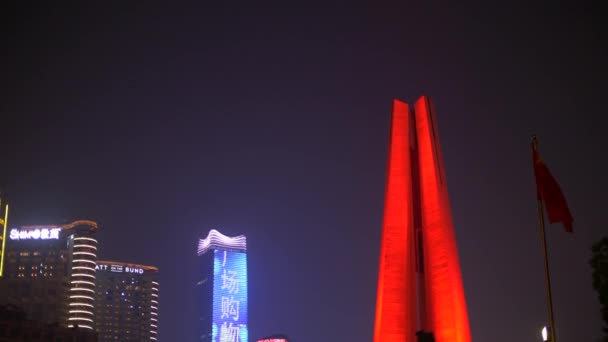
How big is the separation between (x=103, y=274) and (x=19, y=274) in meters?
38.8

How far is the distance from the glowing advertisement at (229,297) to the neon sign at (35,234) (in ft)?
118

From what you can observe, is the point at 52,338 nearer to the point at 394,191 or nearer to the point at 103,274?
the point at 394,191

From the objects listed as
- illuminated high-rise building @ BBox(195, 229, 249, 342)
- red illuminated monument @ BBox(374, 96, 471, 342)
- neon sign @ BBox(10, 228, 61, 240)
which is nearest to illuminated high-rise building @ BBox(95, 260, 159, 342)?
illuminated high-rise building @ BBox(195, 229, 249, 342)

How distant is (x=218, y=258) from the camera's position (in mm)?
165250

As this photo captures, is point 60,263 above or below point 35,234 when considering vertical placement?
Answer: below

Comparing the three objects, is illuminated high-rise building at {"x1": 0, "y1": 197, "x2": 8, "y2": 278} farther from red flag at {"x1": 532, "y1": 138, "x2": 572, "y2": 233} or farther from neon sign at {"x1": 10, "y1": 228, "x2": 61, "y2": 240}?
red flag at {"x1": 532, "y1": 138, "x2": 572, "y2": 233}

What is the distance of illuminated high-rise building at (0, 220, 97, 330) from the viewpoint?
4936 inches

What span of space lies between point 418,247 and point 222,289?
13402 cm

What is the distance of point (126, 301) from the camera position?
561 ft

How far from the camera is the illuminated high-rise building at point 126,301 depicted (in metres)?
168

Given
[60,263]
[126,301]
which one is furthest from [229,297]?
[60,263]

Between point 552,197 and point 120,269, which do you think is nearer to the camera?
point 552,197

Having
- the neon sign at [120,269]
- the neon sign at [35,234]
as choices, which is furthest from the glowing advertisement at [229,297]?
the neon sign at [35,234]

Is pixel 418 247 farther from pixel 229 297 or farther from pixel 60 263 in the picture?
pixel 229 297
